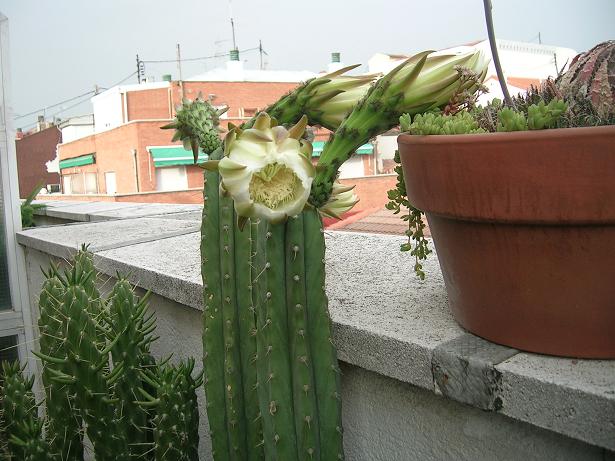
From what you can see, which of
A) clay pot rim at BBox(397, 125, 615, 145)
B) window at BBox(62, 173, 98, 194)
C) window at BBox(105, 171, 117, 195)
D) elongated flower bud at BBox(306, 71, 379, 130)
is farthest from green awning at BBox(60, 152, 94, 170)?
clay pot rim at BBox(397, 125, 615, 145)

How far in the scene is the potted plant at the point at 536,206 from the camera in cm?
73

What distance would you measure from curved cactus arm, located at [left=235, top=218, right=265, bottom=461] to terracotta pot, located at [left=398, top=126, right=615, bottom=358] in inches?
15.9

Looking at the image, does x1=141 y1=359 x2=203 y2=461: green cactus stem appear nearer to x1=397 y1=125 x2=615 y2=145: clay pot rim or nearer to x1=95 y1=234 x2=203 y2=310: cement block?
x1=95 y1=234 x2=203 y2=310: cement block

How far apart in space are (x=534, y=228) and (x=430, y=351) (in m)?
0.23

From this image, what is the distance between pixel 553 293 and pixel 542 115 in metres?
0.22

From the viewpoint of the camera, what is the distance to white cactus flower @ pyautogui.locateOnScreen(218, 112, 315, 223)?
31.1 inches

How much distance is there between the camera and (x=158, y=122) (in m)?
23.7

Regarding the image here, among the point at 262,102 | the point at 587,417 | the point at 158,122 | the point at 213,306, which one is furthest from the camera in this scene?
the point at 262,102

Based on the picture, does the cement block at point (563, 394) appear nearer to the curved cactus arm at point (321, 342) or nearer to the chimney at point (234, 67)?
the curved cactus arm at point (321, 342)

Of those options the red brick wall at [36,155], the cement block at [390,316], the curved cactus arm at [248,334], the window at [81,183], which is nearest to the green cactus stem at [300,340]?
the cement block at [390,316]

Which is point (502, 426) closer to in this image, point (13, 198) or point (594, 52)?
point (594, 52)

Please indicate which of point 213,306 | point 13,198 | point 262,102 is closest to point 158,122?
point 262,102

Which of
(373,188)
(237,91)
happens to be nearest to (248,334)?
(373,188)

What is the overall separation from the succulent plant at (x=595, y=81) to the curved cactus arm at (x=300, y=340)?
16.2 inches
